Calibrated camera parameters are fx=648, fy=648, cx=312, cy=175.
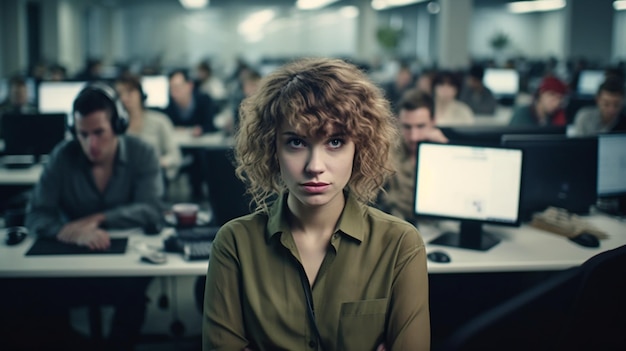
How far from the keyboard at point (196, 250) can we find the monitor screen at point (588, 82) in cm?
872

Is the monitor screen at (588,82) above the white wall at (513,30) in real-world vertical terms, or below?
below

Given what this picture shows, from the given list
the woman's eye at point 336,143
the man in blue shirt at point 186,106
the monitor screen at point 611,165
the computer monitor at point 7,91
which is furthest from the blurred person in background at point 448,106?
the woman's eye at point 336,143

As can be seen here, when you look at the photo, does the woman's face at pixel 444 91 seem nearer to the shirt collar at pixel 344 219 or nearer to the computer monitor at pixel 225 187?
the computer monitor at pixel 225 187

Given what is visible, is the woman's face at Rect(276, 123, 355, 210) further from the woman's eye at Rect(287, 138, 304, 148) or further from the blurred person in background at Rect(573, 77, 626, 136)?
the blurred person in background at Rect(573, 77, 626, 136)

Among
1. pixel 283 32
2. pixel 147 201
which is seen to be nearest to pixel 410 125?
pixel 147 201

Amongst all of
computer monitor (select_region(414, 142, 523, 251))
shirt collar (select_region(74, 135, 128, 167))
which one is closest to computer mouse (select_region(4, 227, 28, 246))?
shirt collar (select_region(74, 135, 128, 167))

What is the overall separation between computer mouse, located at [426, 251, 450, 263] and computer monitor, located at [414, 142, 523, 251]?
189mm

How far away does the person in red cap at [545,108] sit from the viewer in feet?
16.9

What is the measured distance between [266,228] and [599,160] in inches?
86.7

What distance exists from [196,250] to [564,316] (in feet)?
6.21

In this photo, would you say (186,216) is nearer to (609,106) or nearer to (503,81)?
(609,106)

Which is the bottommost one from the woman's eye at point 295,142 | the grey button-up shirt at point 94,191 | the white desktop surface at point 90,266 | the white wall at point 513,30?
the white desktop surface at point 90,266

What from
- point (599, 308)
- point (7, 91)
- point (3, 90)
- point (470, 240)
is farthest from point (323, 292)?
point (3, 90)

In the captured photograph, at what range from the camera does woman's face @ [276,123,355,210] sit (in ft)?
4.51
